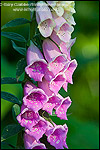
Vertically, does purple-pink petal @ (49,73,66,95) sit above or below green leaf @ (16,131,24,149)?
above

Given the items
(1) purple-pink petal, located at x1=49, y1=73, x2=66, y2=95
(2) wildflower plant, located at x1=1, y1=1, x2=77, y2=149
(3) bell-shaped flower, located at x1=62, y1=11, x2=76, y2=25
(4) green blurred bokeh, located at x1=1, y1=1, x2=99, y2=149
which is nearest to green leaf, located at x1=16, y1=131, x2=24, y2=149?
(2) wildflower plant, located at x1=1, y1=1, x2=77, y2=149

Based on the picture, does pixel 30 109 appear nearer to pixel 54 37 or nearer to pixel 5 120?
pixel 54 37

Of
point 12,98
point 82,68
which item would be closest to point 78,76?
point 82,68

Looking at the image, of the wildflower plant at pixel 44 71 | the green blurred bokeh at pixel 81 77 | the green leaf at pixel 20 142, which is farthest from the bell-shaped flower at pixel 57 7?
the green blurred bokeh at pixel 81 77

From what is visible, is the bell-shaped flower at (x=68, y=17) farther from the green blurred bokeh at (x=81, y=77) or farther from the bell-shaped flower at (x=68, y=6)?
the green blurred bokeh at (x=81, y=77)

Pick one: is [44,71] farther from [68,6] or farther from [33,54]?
[68,6]

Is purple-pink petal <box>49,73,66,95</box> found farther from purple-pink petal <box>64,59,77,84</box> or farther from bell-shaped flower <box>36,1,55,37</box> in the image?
bell-shaped flower <box>36,1,55,37</box>

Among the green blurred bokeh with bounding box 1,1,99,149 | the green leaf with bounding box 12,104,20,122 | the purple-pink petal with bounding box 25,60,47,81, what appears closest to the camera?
the purple-pink petal with bounding box 25,60,47,81
